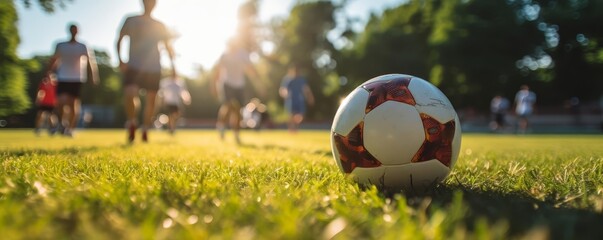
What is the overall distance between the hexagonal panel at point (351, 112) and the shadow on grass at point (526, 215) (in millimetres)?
530

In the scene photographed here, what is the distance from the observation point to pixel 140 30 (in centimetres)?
740

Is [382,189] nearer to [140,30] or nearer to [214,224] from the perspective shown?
[214,224]

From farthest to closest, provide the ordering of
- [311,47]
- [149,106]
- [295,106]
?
1. [311,47]
2. [295,106]
3. [149,106]

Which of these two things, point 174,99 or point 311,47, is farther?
point 311,47

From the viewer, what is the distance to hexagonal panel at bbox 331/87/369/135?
2580 millimetres

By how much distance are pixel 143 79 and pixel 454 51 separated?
1288 inches

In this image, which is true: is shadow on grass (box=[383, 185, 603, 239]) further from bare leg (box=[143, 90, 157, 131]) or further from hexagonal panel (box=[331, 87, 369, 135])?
bare leg (box=[143, 90, 157, 131])

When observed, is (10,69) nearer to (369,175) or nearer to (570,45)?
(369,175)

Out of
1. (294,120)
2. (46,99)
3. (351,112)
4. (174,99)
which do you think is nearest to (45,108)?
(46,99)

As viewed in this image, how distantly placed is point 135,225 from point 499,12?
39.1 m

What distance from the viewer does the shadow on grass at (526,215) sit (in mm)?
1421

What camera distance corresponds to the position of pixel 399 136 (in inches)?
95.4

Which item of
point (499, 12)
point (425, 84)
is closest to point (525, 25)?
point (499, 12)

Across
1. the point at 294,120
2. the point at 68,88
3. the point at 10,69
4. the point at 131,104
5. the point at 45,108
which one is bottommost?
the point at 294,120
